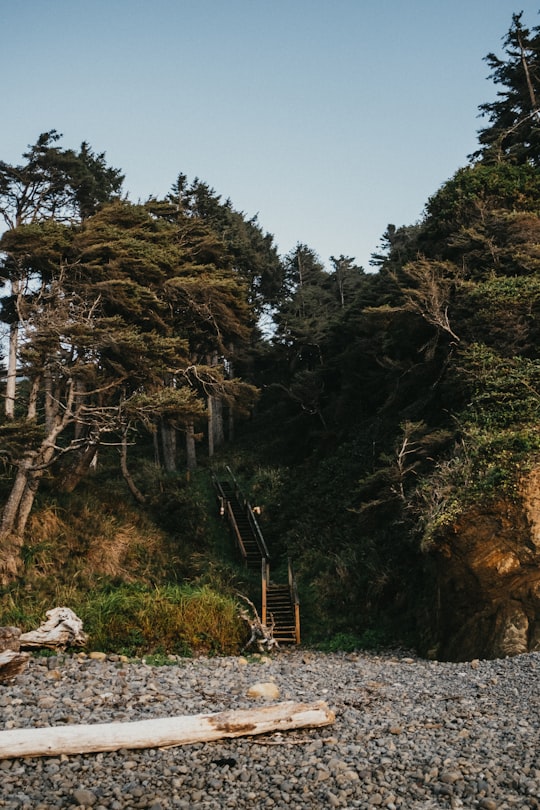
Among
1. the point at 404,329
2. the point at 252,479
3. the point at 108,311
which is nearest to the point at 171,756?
the point at 108,311

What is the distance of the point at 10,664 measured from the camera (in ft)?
26.5

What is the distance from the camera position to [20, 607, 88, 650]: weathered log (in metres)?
10.4

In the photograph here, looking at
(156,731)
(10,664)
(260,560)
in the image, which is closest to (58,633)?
(10,664)

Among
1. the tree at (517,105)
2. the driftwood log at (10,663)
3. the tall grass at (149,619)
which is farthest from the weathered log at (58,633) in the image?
the tree at (517,105)

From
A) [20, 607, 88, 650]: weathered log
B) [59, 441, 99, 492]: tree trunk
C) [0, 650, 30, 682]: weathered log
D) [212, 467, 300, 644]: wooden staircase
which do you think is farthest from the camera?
[59, 441, 99, 492]: tree trunk

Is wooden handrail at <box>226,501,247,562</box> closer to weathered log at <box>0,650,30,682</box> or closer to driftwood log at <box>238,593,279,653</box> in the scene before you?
driftwood log at <box>238,593,279,653</box>

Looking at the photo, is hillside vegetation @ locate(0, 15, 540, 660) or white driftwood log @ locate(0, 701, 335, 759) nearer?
white driftwood log @ locate(0, 701, 335, 759)

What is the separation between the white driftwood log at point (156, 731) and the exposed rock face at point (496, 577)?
513cm

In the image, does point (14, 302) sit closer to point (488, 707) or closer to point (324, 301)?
point (488, 707)

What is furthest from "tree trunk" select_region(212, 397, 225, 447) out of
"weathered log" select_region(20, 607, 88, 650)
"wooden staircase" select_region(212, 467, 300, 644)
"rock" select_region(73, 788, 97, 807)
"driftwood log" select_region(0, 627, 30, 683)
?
"rock" select_region(73, 788, 97, 807)

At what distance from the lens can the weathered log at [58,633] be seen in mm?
10398

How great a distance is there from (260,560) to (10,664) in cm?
1140

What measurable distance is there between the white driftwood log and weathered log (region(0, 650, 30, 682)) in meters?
2.76

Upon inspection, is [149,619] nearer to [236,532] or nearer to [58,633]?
[58,633]
